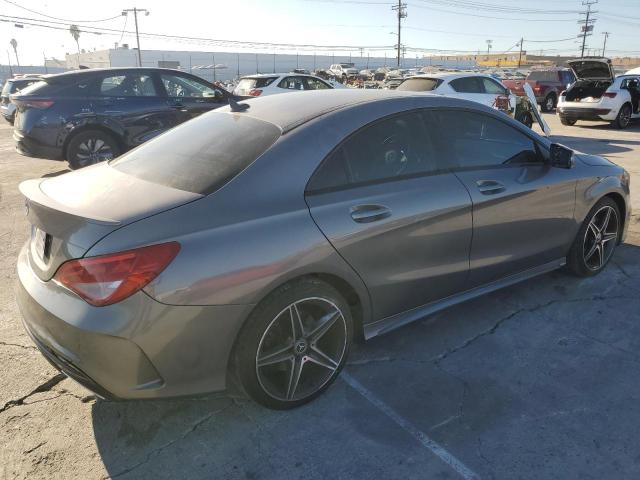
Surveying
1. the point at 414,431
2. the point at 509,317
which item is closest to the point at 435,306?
the point at 509,317

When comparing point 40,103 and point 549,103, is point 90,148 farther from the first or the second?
point 549,103

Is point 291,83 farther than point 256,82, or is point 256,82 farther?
point 291,83

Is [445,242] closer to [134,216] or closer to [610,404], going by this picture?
[610,404]

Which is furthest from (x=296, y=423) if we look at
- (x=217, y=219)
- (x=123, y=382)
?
(x=217, y=219)

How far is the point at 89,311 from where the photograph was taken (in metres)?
2.15

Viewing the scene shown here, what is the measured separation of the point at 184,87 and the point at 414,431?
748cm

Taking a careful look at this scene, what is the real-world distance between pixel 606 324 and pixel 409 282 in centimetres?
162

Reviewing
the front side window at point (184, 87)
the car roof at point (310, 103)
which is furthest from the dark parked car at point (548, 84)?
the car roof at point (310, 103)

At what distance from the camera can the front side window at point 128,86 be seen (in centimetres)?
791

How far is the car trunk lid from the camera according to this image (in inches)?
87.6

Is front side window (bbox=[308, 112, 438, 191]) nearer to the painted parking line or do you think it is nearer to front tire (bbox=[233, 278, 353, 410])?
front tire (bbox=[233, 278, 353, 410])

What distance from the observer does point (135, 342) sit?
2.14 metres

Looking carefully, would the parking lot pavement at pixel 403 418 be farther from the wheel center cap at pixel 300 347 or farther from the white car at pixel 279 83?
the white car at pixel 279 83

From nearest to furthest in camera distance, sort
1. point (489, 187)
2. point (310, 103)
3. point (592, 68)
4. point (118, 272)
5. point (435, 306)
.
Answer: point (118, 272)
point (310, 103)
point (435, 306)
point (489, 187)
point (592, 68)
